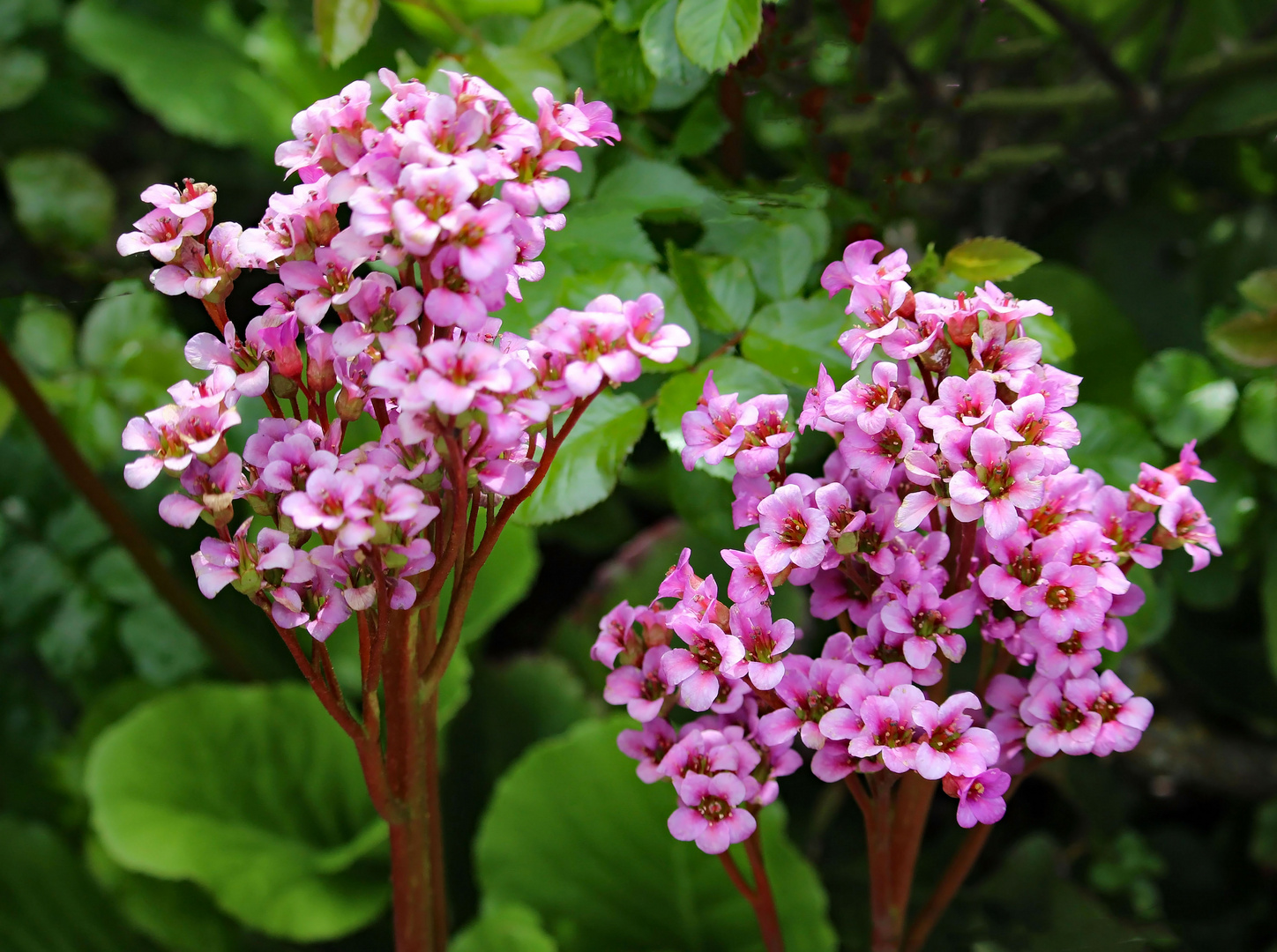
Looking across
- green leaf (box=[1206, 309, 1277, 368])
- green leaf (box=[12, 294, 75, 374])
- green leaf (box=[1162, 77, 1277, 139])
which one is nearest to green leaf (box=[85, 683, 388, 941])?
green leaf (box=[12, 294, 75, 374])

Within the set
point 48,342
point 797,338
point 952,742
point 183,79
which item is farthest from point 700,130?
point 183,79

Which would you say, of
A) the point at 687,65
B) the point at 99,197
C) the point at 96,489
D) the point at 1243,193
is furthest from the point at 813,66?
the point at 99,197

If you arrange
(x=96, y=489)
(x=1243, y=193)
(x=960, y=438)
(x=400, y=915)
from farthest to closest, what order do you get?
1. (x=1243, y=193)
2. (x=96, y=489)
3. (x=400, y=915)
4. (x=960, y=438)

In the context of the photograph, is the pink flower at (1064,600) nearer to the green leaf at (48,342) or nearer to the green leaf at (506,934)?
the green leaf at (506,934)

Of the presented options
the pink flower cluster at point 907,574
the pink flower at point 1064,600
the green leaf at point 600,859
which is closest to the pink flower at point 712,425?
the pink flower cluster at point 907,574

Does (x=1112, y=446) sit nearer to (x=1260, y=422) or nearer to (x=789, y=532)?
(x=1260, y=422)

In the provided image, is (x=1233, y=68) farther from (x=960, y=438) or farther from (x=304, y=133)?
(x=304, y=133)
